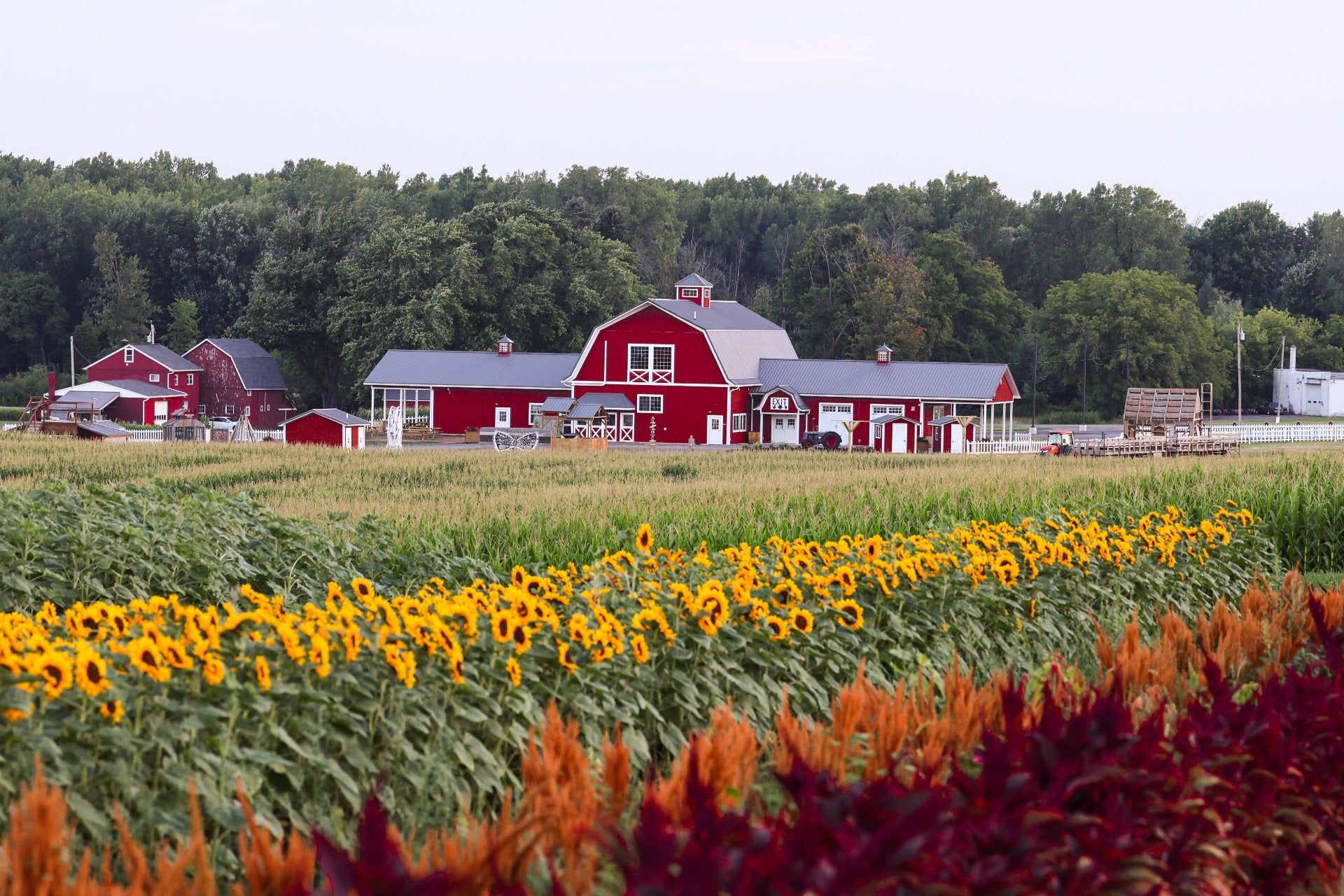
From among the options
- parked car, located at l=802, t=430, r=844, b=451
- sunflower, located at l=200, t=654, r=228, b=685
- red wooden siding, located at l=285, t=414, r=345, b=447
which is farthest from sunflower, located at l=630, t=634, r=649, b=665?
parked car, located at l=802, t=430, r=844, b=451

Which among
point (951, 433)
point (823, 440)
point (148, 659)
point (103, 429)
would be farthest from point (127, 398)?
point (148, 659)

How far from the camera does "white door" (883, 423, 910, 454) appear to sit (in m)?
57.5

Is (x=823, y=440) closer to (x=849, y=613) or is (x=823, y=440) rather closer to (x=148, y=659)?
(x=849, y=613)

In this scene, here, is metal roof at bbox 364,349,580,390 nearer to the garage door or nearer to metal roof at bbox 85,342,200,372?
the garage door

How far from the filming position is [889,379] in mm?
59031

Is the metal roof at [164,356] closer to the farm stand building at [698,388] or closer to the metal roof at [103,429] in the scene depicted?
the farm stand building at [698,388]

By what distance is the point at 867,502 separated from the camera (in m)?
15.9

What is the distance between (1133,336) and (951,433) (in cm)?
2507

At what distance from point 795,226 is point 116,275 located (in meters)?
51.4

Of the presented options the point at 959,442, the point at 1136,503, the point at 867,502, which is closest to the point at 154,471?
the point at 867,502

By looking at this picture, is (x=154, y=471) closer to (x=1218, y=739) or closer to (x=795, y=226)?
(x=1218, y=739)

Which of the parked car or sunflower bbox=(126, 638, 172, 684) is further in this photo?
the parked car

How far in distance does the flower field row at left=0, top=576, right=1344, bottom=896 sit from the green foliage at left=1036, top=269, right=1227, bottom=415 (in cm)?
7423

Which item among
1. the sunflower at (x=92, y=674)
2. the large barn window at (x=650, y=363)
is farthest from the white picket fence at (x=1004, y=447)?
the sunflower at (x=92, y=674)
